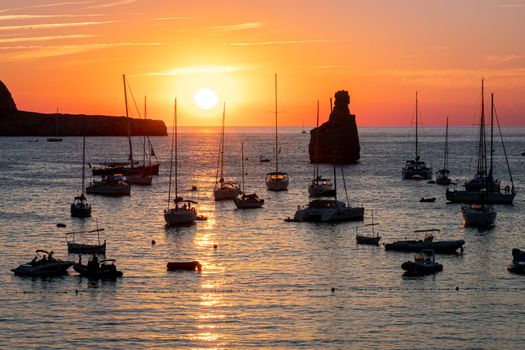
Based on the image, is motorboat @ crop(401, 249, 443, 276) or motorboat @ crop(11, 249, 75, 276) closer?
motorboat @ crop(11, 249, 75, 276)

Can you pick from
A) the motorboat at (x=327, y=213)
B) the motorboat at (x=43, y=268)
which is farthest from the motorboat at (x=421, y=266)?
→ the motorboat at (x=327, y=213)

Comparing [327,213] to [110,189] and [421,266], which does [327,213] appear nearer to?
[421,266]

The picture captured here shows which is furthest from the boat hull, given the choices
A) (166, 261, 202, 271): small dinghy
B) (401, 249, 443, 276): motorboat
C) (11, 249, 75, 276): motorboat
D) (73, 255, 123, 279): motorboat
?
(11, 249, 75, 276): motorboat

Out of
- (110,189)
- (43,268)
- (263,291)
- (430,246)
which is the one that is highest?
(110,189)

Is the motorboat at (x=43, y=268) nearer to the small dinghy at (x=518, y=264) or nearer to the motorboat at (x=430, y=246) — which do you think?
the motorboat at (x=430, y=246)

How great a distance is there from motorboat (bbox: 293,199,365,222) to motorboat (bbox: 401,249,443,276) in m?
30.8

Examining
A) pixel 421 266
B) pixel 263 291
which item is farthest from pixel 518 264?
pixel 263 291

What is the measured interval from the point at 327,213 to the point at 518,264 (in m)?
34.1

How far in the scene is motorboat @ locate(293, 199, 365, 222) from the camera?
103938mm

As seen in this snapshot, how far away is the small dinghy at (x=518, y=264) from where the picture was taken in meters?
71.9

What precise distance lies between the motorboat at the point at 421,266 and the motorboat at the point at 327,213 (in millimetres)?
30801

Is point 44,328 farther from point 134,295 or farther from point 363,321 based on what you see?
point 363,321

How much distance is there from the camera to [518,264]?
238 feet

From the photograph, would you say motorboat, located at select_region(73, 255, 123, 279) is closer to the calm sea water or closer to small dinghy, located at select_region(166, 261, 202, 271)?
the calm sea water
